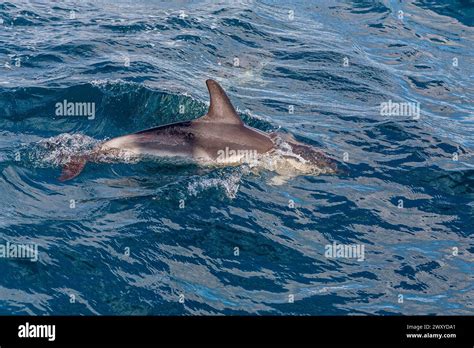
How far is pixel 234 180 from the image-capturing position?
57.1 ft

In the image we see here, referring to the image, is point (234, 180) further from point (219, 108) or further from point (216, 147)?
point (219, 108)

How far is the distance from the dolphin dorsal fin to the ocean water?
1418mm

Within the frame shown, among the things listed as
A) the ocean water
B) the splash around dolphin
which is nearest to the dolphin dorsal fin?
the splash around dolphin

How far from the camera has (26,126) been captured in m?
20.1

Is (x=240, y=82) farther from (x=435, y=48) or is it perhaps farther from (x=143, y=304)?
(x=143, y=304)

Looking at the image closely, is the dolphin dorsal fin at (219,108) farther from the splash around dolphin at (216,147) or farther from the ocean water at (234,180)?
the ocean water at (234,180)

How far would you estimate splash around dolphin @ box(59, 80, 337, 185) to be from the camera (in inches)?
711

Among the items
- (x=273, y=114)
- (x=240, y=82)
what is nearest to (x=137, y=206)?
(x=273, y=114)

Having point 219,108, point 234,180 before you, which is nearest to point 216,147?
point 219,108

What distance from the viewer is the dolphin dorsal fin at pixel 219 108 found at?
1791 centimetres

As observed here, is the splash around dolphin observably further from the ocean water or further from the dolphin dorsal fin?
the ocean water

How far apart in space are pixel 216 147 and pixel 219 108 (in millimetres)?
938

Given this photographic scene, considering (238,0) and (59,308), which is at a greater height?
(238,0)

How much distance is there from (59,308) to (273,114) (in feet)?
34.7
